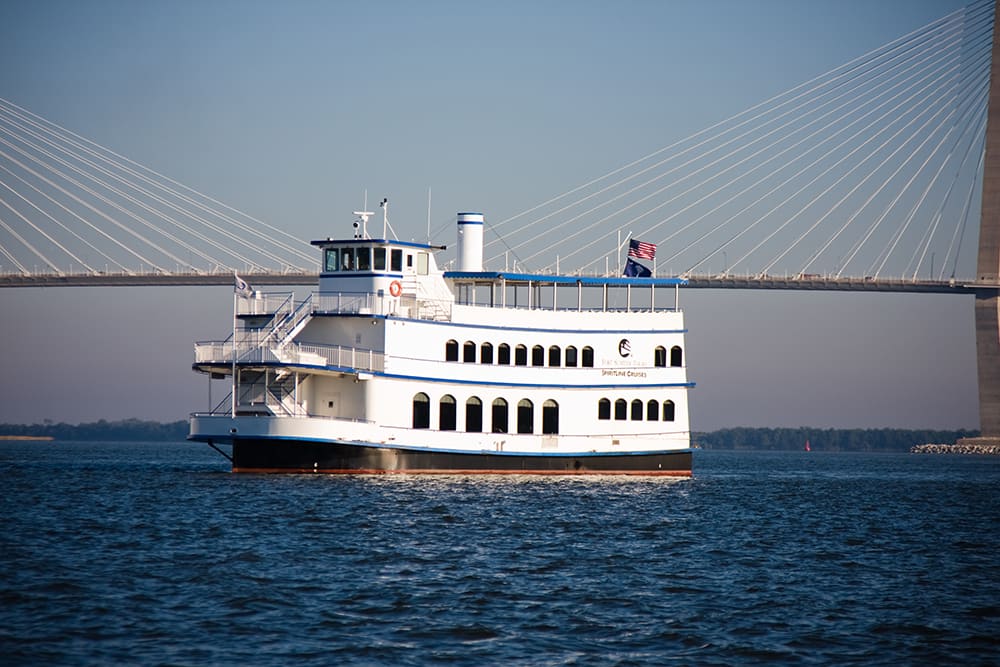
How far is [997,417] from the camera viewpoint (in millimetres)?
88062

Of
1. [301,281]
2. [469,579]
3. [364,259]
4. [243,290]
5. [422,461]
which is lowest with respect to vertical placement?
[469,579]

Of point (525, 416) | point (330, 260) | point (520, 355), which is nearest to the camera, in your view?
point (330, 260)

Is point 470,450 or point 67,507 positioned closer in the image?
point 67,507

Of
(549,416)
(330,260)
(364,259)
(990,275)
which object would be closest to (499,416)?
(549,416)

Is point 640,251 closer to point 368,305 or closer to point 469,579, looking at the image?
point 368,305

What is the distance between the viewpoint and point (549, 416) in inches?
1588

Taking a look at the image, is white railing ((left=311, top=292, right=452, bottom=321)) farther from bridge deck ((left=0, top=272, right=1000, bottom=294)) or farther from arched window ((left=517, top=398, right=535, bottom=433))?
bridge deck ((left=0, top=272, right=1000, bottom=294))

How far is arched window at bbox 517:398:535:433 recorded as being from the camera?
39781mm

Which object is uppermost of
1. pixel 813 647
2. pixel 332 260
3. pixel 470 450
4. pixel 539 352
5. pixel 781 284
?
pixel 781 284

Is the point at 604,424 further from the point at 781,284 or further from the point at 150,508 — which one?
the point at 781,284

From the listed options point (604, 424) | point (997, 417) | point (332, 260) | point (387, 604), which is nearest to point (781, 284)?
point (997, 417)

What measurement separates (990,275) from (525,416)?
55378mm

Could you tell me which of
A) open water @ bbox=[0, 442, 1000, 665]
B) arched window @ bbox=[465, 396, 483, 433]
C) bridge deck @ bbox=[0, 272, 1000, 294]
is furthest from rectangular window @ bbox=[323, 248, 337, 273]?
bridge deck @ bbox=[0, 272, 1000, 294]

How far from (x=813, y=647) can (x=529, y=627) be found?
140 inches
